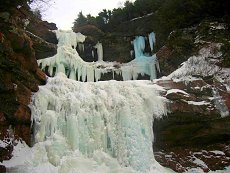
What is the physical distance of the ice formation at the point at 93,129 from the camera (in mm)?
9711

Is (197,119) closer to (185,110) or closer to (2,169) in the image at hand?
(185,110)

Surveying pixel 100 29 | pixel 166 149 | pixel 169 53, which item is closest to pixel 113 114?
pixel 166 149

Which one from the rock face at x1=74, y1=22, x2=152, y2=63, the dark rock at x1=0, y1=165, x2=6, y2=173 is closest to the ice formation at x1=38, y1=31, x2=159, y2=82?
the rock face at x1=74, y1=22, x2=152, y2=63

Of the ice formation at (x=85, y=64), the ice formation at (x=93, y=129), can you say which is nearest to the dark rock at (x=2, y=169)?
the ice formation at (x=93, y=129)

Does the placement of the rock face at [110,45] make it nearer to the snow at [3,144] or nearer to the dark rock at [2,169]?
the snow at [3,144]

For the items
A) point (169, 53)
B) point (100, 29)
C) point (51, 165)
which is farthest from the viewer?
point (100, 29)

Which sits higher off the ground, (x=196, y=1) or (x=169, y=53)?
(x=196, y=1)

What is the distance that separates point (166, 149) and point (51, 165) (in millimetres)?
4036

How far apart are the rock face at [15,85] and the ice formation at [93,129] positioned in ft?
1.05

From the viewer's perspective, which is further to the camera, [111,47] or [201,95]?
[111,47]

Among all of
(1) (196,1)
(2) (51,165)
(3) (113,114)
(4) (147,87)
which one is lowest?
(2) (51,165)

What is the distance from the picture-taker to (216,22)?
1516cm

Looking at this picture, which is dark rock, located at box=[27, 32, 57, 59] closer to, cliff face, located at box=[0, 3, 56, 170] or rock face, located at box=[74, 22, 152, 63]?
rock face, located at box=[74, 22, 152, 63]

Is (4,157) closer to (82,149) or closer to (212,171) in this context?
(82,149)
